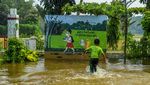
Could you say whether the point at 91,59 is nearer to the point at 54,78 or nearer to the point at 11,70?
the point at 54,78

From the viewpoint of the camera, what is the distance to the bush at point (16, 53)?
74.0ft

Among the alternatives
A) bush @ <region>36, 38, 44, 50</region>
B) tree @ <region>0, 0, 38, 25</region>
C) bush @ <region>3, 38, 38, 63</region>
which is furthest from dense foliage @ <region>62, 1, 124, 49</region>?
tree @ <region>0, 0, 38, 25</region>

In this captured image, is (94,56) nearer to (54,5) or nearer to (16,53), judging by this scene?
(16,53)

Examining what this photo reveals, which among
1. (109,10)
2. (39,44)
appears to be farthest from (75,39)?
(39,44)

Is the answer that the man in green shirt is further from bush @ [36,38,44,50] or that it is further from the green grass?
bush @ [36,38,44,50]

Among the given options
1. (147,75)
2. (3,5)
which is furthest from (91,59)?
(3,5)

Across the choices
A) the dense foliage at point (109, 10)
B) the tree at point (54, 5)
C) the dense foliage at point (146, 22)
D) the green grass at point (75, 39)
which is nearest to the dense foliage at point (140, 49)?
the dense foliage at point (146, 22)

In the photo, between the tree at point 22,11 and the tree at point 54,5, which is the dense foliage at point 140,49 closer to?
the tree at point 54,5

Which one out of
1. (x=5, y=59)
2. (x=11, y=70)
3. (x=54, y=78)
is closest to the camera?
(x=54, y=78)

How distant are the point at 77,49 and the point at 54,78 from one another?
938cm

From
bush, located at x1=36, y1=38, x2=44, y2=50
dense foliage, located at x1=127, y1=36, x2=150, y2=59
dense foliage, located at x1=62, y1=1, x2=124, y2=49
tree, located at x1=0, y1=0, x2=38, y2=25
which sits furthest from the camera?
tree, located at x1=0, y1=0, x2=38, y2=25

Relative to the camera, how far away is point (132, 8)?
25781mm

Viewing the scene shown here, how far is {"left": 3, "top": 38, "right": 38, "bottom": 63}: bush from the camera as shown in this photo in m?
22.5

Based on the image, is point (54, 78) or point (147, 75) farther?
point (147, 75)
